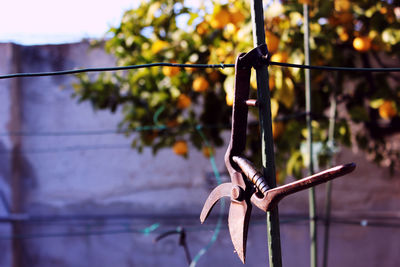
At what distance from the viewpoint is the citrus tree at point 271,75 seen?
76.0 inches

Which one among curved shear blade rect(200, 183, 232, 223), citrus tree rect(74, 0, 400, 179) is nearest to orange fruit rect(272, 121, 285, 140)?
citrus tree rect(74, 0, 400, 179)

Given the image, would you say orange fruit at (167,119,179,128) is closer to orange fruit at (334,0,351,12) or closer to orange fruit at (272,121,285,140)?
orange fruit at (272,121,285,140)

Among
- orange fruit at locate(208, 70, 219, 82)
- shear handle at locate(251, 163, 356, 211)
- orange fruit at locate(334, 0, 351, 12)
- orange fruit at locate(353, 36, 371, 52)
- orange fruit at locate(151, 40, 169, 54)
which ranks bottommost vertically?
shear handle at locate(251, 163, 356, 211)

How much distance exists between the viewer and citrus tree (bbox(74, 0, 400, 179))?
1930 millimetres

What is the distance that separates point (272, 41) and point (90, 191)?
2165 mm

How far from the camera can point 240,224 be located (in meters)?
0.71

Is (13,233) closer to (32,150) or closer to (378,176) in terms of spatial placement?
(32,150)

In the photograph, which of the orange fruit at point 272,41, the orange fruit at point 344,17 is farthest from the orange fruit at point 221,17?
the orange fruit at point 344,17

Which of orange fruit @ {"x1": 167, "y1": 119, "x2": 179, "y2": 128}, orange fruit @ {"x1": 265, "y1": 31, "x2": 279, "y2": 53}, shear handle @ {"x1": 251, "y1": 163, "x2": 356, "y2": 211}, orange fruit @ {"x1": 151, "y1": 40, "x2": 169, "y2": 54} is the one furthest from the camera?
orange fruit @ {"x1": 167, "y1": 119, "x2": 179, "y2": 128}

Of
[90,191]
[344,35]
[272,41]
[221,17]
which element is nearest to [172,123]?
[221,17]

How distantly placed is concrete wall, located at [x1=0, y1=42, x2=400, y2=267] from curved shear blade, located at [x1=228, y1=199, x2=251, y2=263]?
2.51 meters

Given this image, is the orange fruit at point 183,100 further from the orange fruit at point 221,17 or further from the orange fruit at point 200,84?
the orange fruit at point 221,17

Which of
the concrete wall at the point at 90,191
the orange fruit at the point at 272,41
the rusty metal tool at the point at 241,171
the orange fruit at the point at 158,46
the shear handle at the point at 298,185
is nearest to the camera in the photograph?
the shear handle at the point at 298,185

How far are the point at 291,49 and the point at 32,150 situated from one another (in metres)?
2.43
